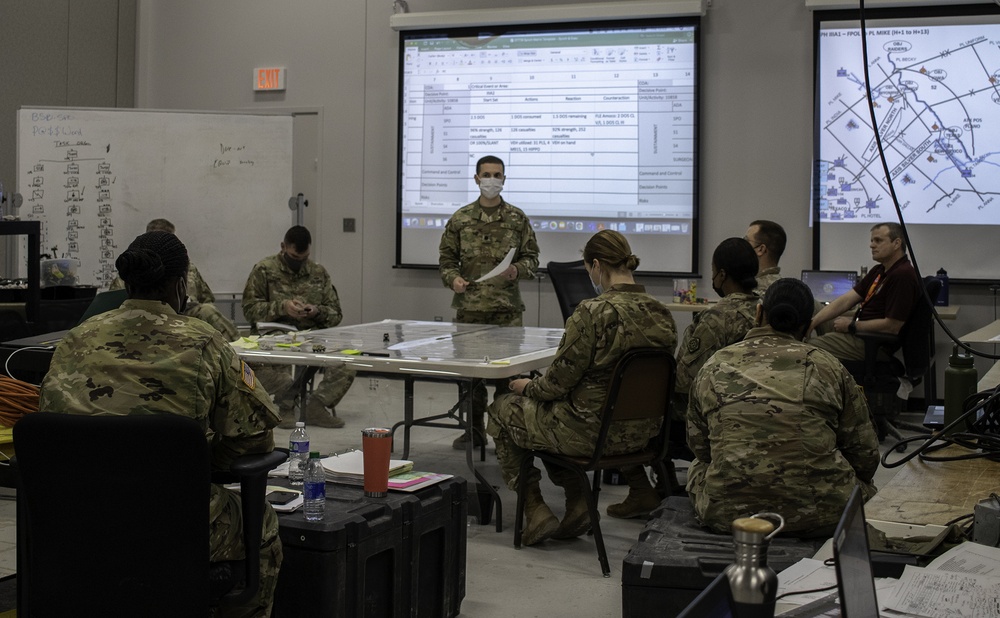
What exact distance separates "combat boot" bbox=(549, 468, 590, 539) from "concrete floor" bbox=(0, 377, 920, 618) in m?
0.05

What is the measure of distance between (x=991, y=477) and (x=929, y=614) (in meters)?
0.85

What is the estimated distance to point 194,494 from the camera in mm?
1902

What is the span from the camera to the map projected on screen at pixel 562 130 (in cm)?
691

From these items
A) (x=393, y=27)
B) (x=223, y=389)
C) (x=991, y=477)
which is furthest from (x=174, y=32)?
(x=991, y=477)

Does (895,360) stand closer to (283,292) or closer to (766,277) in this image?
(766,277)

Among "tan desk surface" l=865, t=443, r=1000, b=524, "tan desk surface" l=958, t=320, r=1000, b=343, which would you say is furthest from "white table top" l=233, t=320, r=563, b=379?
"tan desk surface" l=865, t=443, r=1000, b=524

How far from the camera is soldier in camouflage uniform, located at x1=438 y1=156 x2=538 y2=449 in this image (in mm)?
5559

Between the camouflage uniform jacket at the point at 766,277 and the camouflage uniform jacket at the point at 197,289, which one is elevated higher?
the camouflage uniform jacket at the point at 766,277

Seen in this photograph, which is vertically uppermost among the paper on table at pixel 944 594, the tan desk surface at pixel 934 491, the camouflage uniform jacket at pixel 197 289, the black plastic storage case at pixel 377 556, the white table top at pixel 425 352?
the camouflage uniform jacket at pixel 197 289

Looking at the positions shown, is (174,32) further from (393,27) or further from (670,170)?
(670,170)

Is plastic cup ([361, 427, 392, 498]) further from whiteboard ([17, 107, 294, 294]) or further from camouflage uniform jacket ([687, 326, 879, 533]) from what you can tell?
whiteboard ([17, 107, 294, 294])

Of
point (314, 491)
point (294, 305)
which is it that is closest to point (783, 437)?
point (314, 491)

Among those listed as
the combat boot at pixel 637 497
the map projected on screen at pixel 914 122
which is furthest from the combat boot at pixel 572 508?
the map projected on screen at pixel 914 122

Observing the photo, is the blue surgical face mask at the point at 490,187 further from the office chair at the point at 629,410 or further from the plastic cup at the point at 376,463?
the plastic cup at the point at 376,463
